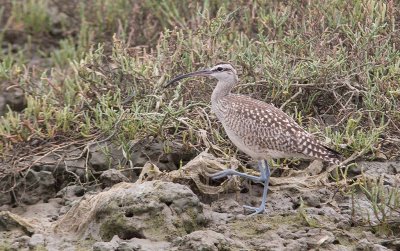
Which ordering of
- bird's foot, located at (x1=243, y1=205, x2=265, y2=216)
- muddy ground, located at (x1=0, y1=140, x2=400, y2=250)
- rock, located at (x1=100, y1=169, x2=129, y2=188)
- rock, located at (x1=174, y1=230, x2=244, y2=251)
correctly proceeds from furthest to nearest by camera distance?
rock, located at (x1=100, y1=169, x2=129, y2=188), bird's foot, located at (x1=243, y1=205, x2=265, y2=216), muddy ground, located at (x1=0, y1=140, x2=400, y2=250), rock, located at (x1=174, y1=230, x2=244, y2=251)

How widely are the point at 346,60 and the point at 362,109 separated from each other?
50 centimetres

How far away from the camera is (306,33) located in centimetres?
940

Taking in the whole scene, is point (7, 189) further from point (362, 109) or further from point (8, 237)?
point (362, 109)

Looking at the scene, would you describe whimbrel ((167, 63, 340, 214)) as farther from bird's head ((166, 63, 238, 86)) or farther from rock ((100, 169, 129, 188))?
rock ((100, 169, 129, 188))

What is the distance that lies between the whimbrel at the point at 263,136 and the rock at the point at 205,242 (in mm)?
666

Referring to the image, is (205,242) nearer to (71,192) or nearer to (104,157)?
(71,192)

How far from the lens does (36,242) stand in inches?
295

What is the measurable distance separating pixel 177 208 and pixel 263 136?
0.96 meters

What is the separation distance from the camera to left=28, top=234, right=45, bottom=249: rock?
7.47m

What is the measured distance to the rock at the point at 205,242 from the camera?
694cm

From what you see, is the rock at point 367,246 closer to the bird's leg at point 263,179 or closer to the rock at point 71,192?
the bird's leg at point 263,179

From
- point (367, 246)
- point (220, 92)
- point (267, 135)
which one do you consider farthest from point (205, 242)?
point (220, 92)

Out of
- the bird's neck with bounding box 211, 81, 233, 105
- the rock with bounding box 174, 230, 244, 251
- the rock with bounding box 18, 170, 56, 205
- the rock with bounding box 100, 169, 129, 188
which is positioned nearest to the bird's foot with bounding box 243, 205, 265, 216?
the rock with bounding box 174, 230, 244, 251

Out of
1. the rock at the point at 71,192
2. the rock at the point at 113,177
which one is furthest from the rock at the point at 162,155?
the rock at the point at 71,192
